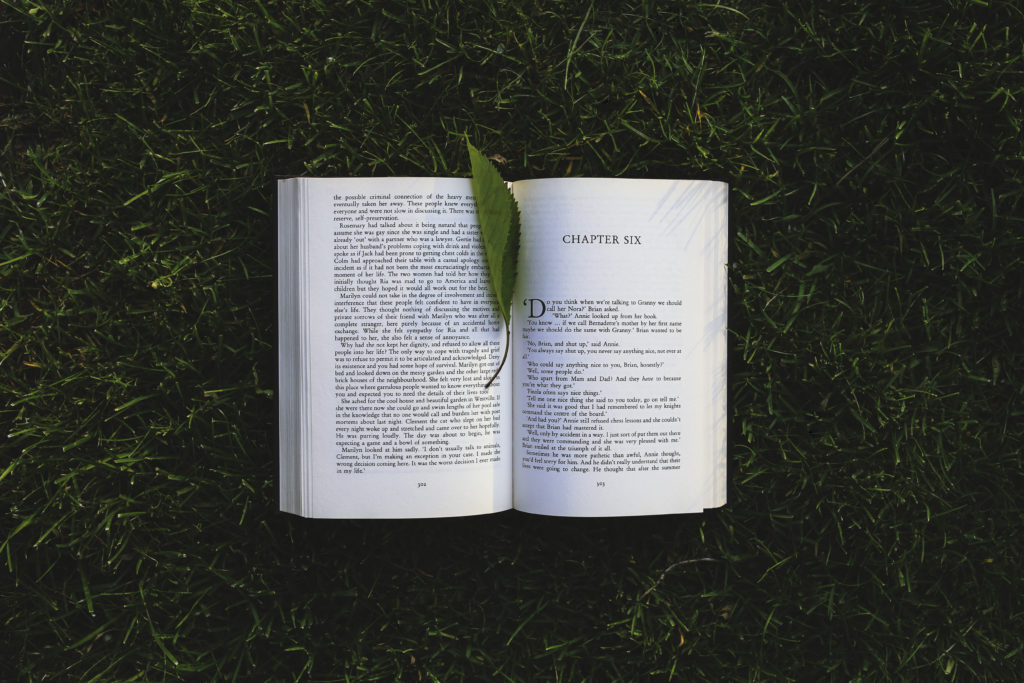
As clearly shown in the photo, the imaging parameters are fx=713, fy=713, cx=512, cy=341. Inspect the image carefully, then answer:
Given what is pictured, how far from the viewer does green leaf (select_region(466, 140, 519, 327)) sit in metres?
0.83

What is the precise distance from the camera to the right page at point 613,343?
0.84 m

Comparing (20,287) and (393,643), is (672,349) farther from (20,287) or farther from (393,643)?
(20,287)

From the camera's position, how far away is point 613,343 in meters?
0.85

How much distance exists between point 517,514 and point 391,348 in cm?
27

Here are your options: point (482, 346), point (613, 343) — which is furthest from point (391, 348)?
point (613, 343)

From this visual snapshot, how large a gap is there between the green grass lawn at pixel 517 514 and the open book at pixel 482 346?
75 millimetres

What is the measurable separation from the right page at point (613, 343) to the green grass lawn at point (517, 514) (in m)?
0.07

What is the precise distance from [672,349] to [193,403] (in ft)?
2.00

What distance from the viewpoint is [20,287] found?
923 mm

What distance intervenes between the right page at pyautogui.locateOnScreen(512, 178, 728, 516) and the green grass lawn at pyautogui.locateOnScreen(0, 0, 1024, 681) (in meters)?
0.07

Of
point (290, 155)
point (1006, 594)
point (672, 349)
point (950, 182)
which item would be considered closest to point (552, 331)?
point (672, 349)

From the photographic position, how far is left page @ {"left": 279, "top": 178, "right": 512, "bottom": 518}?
2.76ft

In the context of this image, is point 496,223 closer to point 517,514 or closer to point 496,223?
point 496,223

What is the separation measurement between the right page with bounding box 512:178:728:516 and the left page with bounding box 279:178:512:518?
5 cm
